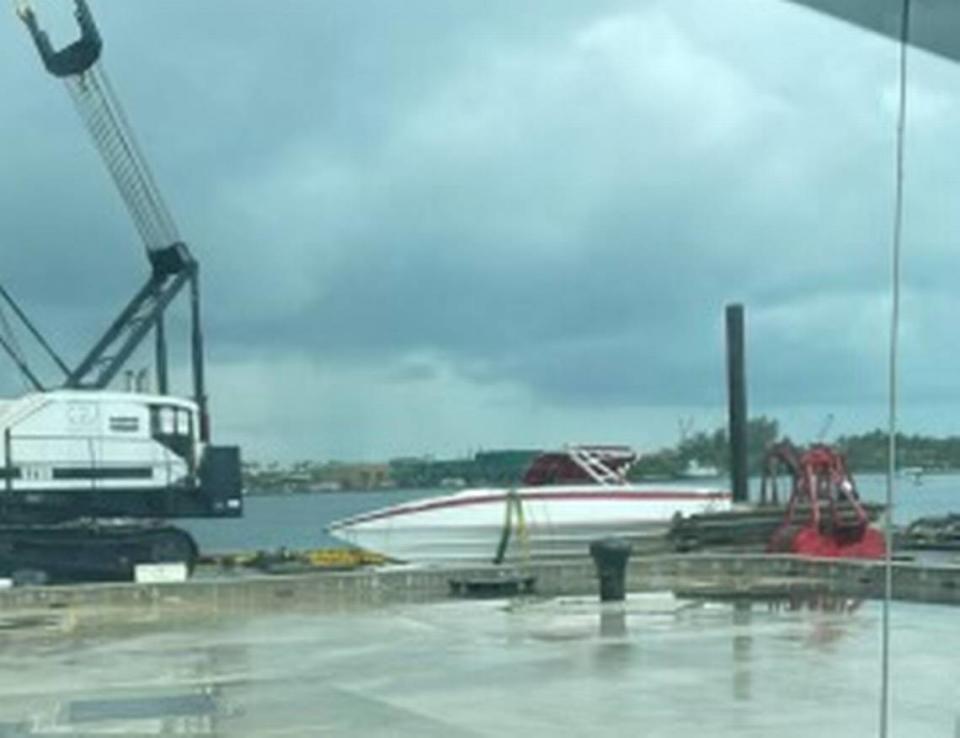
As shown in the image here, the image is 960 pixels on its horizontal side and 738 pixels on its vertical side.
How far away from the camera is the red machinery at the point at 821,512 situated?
3145 cm

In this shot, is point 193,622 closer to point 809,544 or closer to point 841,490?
point 809,544

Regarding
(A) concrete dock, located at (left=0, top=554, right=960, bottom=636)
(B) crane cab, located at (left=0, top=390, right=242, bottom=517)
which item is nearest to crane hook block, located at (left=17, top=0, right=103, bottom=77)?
(B) crane cab, located at (left=0, top=390, right=242, bottom=517)

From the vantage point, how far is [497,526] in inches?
1492

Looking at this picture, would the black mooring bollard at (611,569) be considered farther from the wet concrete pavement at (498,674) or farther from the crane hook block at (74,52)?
the crane hook block at (74,52)

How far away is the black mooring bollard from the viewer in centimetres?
2184

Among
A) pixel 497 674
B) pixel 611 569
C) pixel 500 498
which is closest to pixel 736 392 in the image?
pixel 500 498

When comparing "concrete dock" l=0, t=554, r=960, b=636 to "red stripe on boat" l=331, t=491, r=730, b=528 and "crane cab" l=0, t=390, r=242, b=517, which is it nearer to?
"red stripe on boat" l=331, t=491, r=730, b=528

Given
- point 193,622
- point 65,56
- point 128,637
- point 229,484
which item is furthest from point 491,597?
point 65,56

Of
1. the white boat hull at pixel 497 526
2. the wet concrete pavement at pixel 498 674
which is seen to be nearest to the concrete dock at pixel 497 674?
the wet concrete pavement at pixel 498 674

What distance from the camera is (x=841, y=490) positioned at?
3319 cm

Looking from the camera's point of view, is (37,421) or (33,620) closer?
(33,620)

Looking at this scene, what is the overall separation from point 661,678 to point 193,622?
27.1ft

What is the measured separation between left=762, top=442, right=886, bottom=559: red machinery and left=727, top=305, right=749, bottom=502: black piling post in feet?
12.8

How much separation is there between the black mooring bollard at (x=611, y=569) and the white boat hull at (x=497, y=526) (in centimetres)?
1505
